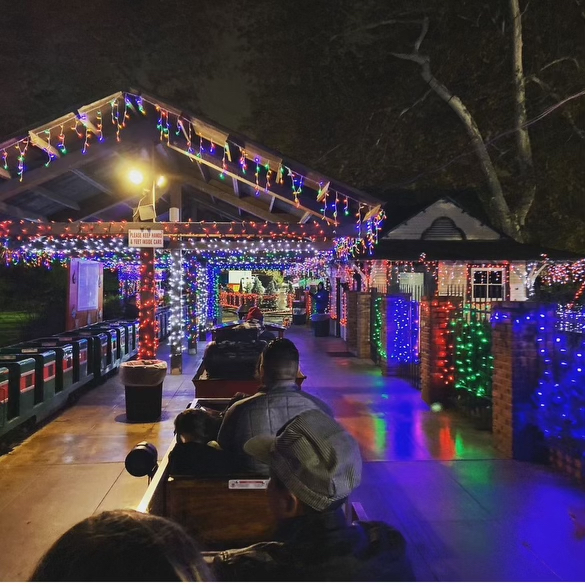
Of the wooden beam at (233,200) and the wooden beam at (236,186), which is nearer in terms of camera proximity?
the wooden beam at (236,186)

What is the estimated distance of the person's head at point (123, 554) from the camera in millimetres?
1009

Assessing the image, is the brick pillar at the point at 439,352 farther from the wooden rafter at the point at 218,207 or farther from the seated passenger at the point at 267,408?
the wooden rafter at the point at 218,207

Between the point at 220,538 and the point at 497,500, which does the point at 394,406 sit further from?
the point at 220,538

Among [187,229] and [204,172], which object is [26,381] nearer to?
[187,229]

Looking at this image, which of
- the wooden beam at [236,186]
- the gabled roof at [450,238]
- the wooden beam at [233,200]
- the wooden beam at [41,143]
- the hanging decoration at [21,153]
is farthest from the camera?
the gabled roof at [450,238]

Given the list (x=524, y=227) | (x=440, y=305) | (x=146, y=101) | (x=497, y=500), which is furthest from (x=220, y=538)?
(x=524, y=227)

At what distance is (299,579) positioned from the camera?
69.8 inches

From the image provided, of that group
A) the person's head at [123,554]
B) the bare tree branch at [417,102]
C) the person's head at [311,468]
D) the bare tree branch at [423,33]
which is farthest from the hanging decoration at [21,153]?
the bare tree branch at [417,102]

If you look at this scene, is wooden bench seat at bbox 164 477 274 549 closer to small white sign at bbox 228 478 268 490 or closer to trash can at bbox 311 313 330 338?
small white sign at bbox 228 478 268 490

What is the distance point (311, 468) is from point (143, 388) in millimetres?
6698

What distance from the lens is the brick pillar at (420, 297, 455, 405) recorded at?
9.26 m

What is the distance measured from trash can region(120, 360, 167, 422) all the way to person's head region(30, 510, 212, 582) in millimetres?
7225

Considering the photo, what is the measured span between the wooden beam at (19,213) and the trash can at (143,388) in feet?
15.4

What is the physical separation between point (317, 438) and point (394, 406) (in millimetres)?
7586
